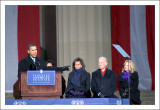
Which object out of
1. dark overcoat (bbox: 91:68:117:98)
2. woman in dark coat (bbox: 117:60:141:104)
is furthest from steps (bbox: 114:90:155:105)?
dark overcoat (bbox: 91:68:117:98)

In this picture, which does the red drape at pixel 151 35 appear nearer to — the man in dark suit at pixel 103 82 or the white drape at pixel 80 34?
the white drape at pixel 80 34

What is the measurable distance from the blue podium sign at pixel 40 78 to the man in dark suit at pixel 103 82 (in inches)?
45.8

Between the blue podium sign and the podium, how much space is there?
59 millimetres

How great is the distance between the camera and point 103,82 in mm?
7750

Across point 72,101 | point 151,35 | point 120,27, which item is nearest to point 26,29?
point 120,27

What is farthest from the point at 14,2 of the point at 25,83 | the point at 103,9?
the point at 103,9

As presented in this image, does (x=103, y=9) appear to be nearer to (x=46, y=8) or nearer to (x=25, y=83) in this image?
(x=46, y=8)

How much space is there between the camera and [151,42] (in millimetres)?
12031

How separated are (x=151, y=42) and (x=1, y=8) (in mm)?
5811

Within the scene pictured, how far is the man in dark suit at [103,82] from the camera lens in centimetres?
769

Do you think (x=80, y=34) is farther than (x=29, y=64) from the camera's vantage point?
Yes

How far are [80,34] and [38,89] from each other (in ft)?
18.1

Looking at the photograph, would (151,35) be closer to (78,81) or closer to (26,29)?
(26,29)

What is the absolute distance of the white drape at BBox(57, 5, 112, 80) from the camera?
1230cm
